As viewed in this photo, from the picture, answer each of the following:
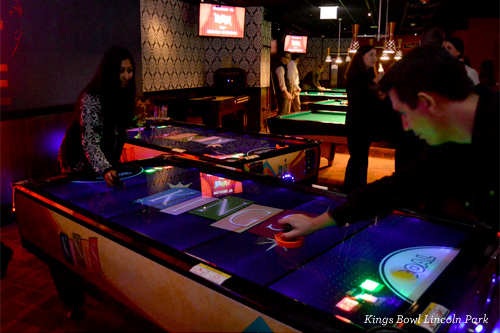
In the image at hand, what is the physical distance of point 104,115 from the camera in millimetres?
2668

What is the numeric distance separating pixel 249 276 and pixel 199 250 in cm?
27

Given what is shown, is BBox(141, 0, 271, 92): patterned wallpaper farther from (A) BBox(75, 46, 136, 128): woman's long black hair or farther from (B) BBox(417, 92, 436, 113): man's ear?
(B) BBox(417, 92, 436, 113): man's ear

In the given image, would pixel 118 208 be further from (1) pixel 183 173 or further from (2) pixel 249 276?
(2) pixel 249 276

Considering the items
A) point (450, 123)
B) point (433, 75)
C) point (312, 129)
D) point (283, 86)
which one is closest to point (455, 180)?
point (450, 123)

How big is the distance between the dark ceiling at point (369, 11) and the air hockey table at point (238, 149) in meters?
4.56

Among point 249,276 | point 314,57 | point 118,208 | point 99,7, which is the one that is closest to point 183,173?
point 118,208

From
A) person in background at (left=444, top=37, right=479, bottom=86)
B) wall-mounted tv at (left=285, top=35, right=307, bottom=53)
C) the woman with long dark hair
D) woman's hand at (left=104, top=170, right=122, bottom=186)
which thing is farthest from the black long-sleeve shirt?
wall-mounted tv at (left=285, top=35, right=307, bottom=53)

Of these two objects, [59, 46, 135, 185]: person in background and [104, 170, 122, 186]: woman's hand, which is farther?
[59, 46, 135, 185]: person in background

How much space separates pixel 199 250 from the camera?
149 centimetres

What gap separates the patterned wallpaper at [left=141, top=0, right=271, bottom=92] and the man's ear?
686cm

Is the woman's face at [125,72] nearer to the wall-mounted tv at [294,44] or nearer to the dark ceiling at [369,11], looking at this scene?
the dark ceiling at [369,11]

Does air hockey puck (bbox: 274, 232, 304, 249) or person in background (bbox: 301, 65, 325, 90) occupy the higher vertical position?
person in background (bbox: 301, 65, 325, 90)

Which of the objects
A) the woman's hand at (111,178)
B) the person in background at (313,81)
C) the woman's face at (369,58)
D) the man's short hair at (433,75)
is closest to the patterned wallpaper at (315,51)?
the person in background at (313,81)

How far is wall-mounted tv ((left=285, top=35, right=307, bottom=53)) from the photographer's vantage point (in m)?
12.4
